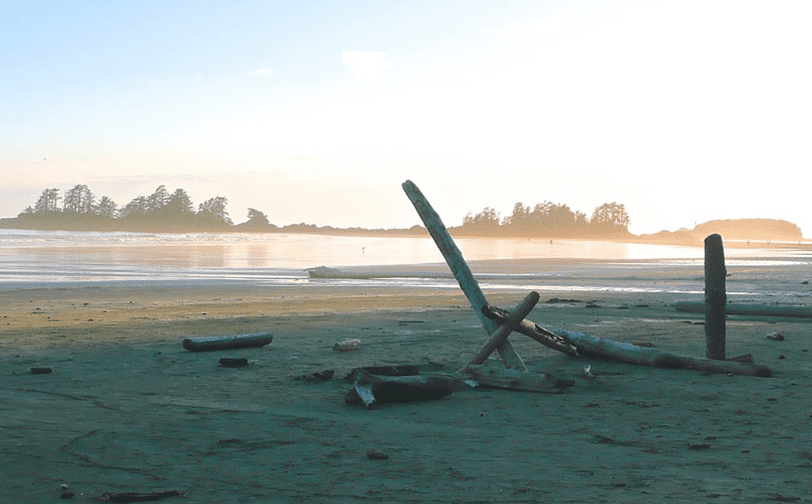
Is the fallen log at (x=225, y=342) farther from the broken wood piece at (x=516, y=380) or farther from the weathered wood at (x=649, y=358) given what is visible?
the weathered wood at (x=649, y=358)

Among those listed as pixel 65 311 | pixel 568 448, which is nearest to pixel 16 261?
pixel 65 311

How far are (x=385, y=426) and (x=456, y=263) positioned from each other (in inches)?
165

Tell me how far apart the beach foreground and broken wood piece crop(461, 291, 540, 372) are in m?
0.77

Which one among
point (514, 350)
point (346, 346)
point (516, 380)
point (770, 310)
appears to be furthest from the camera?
point (770, 310)

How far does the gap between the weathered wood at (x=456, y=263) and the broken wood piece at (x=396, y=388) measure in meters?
1.54

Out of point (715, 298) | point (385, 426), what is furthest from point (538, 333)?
point (385, 426)

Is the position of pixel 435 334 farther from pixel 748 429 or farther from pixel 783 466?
pixel 783 466

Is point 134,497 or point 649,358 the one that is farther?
point 649,358

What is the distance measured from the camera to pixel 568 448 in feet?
21.6

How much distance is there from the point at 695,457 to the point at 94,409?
584 centimetres

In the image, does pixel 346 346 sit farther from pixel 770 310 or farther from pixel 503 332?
pixel 770 310

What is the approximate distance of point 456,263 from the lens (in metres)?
11.2

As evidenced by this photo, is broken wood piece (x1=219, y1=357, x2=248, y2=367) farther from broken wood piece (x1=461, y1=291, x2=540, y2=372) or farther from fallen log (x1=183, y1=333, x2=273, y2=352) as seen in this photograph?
broken wood piece (x1=461, y1=291, x2=540, y2=372)

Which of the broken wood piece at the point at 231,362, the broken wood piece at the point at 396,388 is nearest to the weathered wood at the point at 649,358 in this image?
the broken wood piece at the point at 396,388
